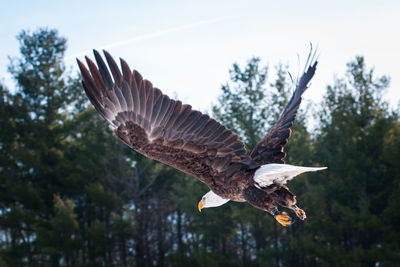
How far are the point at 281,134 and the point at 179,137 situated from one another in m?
1.25

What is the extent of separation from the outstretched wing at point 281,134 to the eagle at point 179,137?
0.29 m

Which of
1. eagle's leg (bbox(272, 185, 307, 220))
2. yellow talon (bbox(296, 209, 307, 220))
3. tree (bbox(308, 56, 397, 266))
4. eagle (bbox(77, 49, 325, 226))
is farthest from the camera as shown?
tree (bbox(308, 56, 397, 266))

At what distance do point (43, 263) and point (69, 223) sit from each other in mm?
4572

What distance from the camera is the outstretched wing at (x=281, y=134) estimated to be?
5266mm

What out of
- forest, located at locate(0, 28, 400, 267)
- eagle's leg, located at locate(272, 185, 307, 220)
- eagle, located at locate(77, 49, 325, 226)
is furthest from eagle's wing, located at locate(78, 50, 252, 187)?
forest, located at locate(0, 28, 400, 267)

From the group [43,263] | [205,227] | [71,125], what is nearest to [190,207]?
[205,227]

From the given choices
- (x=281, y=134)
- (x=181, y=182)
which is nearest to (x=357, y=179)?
(x=181, y=182)

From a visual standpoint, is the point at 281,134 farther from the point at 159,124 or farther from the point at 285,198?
the point at 159,124

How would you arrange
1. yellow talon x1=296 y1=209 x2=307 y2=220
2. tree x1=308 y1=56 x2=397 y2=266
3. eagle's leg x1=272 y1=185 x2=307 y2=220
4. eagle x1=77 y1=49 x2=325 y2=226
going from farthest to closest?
1. tree x1=308 y1=56 x2=397 y2=266
2. eagle's leg x1=272 y1=185 x2=307 y2=220
3. yellow talon x1=296 y1=209 x2=307 y2=220
4. eagle x1=77 y1=49 x2=325 y2=226

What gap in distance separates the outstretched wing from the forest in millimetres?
10568

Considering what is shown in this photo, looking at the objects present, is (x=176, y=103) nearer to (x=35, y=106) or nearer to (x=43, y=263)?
(x=35, y=106)

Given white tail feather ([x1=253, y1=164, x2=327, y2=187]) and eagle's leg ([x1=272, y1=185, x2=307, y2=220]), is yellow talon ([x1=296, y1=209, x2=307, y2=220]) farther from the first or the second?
white tail feather ([x1=253, y1=164, x2=327, y2=187])

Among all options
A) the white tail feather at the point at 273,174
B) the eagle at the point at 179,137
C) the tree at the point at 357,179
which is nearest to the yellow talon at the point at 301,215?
the eagle at the point at 179,137

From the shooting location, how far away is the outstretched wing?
527cm
